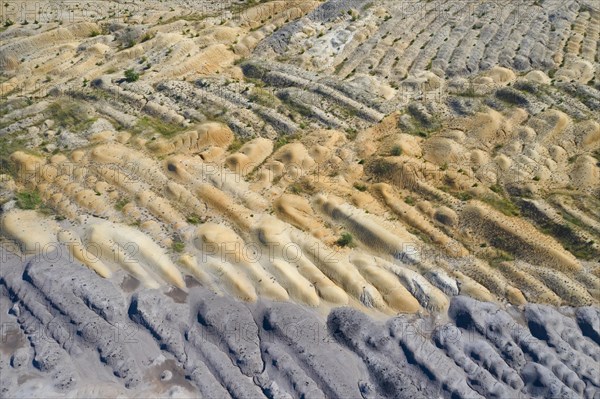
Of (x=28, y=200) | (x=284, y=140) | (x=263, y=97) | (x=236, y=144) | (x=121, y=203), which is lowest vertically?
(x=28, y=200)

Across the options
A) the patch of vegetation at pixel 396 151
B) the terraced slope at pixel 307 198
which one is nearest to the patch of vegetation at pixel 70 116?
the terraced slope at pixel 307 198

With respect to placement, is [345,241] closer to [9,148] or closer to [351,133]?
[351,133]

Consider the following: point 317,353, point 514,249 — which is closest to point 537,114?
point 514,249

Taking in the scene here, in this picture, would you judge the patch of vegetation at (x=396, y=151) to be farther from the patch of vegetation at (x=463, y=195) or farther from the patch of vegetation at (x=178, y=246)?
the patch of vegetation at (x=178, y=246)

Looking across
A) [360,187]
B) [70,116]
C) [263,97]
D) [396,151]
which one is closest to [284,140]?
[263,97]

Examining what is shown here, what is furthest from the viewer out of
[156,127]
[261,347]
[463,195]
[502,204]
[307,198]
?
[156,127]

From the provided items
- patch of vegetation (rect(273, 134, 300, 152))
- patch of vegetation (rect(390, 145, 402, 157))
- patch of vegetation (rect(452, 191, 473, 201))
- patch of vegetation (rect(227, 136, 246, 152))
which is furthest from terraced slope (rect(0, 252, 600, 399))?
patch of vegetation (rect(273, 134, 300, 152))

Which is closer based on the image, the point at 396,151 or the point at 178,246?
the point at 178,246

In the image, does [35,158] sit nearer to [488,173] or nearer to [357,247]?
[357,247]
